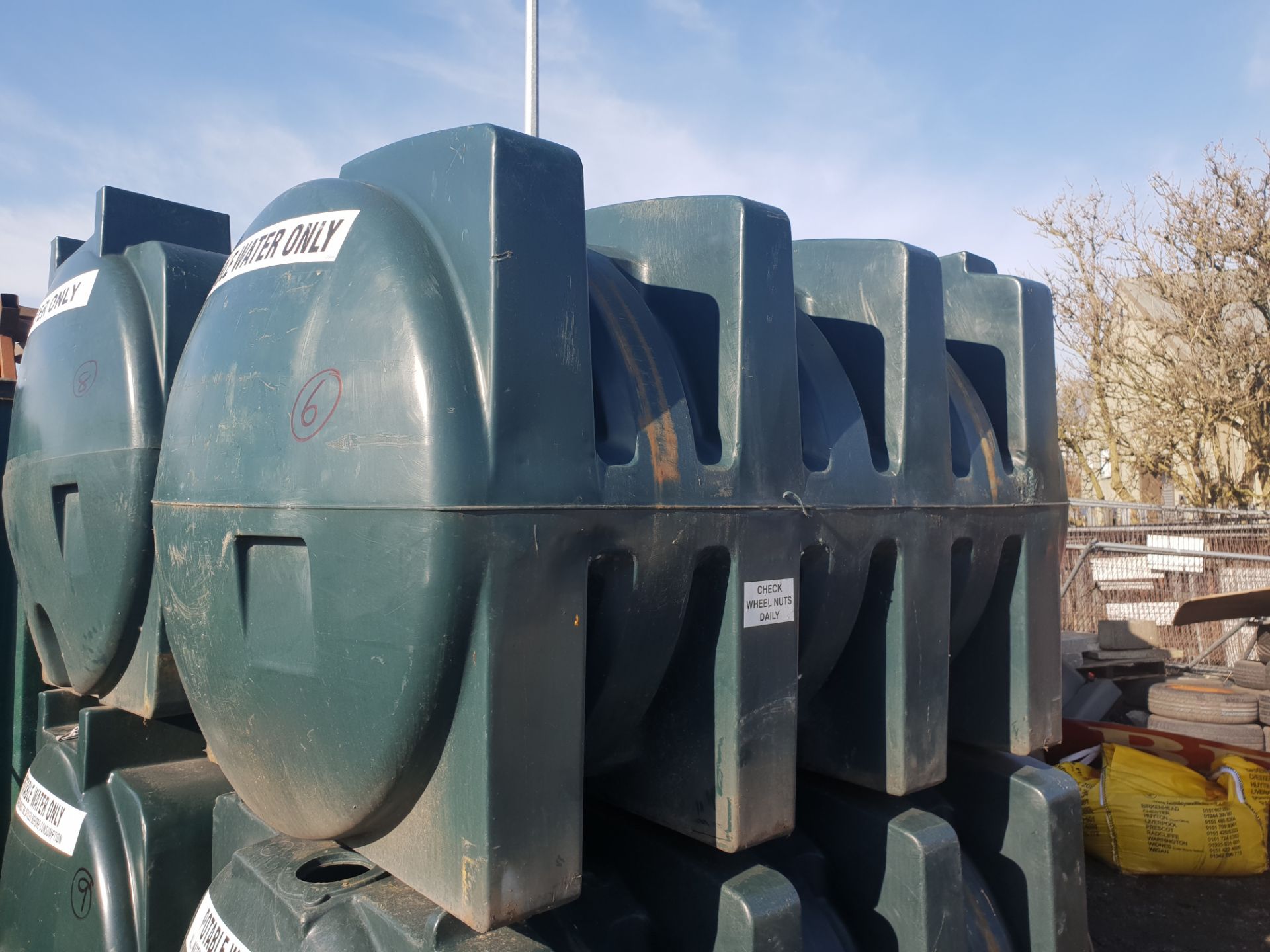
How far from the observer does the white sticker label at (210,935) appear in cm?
177

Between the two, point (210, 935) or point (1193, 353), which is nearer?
point (210, 935)

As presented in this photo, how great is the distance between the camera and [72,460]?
238 cm

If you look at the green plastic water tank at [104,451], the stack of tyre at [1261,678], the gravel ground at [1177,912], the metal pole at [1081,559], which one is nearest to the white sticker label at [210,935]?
the green plastic water tank at [104,451]

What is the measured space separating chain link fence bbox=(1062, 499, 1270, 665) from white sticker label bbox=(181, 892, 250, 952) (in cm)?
960

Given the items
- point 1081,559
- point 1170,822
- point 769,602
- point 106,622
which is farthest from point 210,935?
point 1081,559

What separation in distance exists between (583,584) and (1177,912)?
3.99m

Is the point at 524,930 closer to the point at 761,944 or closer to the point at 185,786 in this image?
the point at 761,944

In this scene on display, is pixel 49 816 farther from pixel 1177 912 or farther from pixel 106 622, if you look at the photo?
pixel 1177 912

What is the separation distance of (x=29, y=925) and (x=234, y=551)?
1472 mm

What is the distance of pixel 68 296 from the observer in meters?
2.62

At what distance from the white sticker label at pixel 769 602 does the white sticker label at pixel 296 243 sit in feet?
2.87

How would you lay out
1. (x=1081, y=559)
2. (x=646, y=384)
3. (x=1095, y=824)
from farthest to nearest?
1. (x=1081, y=559)
2. (x=1095, y=824)
3. (x=646, y=384)

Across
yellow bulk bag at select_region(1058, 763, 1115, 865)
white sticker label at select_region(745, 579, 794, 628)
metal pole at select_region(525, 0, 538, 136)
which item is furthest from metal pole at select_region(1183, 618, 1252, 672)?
white sticker label at select_region(745, 579, 794, 628)

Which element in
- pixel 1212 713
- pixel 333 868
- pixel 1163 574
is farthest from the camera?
pixel 1163 574
